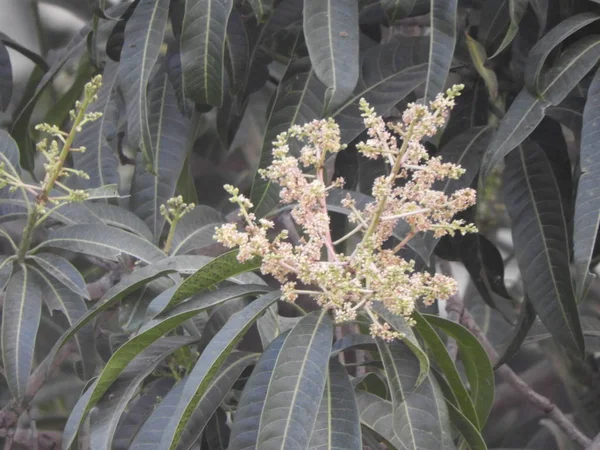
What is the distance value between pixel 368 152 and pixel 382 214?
0.22ft

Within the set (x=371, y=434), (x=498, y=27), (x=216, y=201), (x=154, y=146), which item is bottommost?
(x=371, y=434)

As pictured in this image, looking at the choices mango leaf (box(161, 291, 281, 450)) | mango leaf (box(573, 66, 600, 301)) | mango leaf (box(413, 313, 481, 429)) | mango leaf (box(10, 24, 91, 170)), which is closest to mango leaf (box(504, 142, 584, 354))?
mango leaf (box(573, 66, 600, 301))

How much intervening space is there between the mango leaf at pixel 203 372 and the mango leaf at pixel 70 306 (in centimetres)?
32

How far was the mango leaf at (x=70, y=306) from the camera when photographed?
1139 millimetres

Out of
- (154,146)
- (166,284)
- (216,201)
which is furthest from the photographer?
(216,201)

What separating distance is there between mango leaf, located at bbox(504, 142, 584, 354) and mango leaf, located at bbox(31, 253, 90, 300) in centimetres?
59

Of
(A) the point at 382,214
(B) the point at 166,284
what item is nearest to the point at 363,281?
(A) the point at 382,214

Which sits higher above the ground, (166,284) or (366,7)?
(366,7)

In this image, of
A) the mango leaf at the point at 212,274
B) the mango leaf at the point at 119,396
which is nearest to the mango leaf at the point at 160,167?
the mango leaf at the point at 119,396

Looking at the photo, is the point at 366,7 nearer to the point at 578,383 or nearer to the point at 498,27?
the point at 498,27

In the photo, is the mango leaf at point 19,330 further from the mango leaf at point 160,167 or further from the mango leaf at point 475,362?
the mango leaf at point 475,362

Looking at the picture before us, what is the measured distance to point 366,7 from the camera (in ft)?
4.40

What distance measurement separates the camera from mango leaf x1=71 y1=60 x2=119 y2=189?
1360 millimetres

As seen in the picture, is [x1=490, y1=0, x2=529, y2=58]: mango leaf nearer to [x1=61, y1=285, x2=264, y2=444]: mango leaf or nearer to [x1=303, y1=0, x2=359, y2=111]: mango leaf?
[x1=303, y1=0, x2=359, y2=111]: mango leaf
